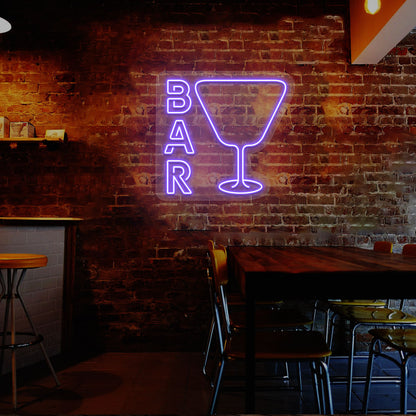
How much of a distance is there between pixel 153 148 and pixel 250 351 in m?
2.51

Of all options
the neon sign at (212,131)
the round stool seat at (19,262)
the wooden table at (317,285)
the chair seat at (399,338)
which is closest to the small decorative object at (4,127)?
the neon sign at (212,131)

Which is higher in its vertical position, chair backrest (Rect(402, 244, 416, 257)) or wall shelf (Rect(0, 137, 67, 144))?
wall shelf (Rect(0, 137, 67, 144))

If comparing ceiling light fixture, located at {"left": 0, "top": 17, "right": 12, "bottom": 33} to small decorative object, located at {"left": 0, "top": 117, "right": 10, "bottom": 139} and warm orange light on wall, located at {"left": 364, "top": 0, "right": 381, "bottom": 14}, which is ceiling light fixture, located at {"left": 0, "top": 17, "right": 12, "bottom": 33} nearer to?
small decorative object, located at {"left": 0, "top": 117, "right": 10, "bottom": 139}

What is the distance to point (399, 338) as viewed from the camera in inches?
81.4

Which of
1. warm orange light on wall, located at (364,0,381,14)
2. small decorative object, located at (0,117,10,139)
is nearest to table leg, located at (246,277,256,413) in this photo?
warm orange light on wall, located at (364,0,381,14)

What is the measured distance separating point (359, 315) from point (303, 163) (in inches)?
65.8

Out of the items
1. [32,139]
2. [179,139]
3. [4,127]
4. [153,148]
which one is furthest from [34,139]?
[179,139]

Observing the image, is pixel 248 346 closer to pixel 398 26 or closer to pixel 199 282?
pixel 199 282

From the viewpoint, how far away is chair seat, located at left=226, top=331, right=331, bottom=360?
6.01 ft

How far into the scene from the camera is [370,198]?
150 inches

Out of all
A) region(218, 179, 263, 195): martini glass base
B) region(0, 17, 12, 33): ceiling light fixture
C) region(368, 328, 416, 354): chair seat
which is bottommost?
region(368, 328, 416, 354): chair seat

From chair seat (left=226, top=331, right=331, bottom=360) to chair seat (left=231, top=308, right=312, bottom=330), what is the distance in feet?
0.68

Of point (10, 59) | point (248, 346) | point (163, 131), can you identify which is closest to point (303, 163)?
point (163, 131)

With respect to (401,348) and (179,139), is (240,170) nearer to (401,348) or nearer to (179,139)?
(179,139)
